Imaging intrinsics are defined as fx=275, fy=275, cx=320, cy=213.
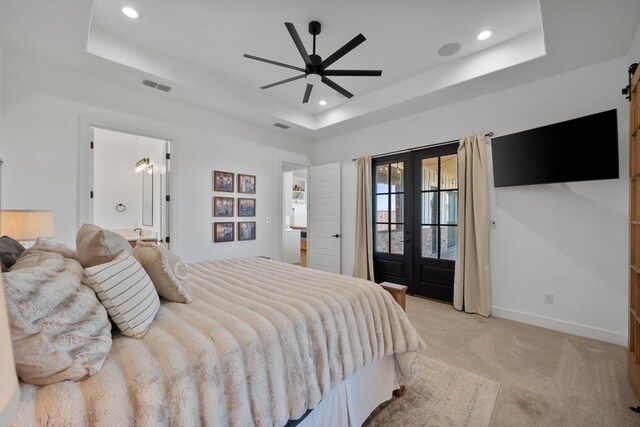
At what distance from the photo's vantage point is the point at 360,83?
374 cm

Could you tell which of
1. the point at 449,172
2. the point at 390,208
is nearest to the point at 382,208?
the point at 390,208

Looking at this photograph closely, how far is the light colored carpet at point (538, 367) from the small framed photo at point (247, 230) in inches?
105

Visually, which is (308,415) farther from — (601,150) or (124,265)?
(601,150)

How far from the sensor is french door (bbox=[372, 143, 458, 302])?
383cm

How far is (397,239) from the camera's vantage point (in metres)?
4.40

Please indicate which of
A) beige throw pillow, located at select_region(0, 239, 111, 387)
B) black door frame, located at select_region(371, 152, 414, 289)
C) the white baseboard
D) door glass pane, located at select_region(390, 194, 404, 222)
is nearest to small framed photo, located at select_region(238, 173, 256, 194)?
black door frame, located at select_region(371, 152, 414, 289)

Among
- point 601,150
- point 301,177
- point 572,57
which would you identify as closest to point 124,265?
point 601,150

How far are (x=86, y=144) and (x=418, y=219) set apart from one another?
4.24m

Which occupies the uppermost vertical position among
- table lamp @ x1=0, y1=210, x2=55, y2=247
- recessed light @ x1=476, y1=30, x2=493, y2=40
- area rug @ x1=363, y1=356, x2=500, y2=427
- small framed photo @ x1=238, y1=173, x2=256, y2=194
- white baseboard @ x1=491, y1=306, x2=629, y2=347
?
recessed light @ x1=476, y1=30, x2=493, y2=40

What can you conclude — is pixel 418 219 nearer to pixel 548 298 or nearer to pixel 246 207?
pixel 548 298

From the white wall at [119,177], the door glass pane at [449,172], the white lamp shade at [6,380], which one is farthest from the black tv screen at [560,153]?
the white wall at [119,177]

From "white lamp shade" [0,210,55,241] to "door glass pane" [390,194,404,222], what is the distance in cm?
403

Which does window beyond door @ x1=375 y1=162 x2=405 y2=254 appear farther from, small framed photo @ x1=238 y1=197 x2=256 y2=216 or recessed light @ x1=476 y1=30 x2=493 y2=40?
small framed photo @ x1=238 y1=197 x2=256 y2=216

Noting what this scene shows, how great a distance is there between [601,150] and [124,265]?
12.3 ft
